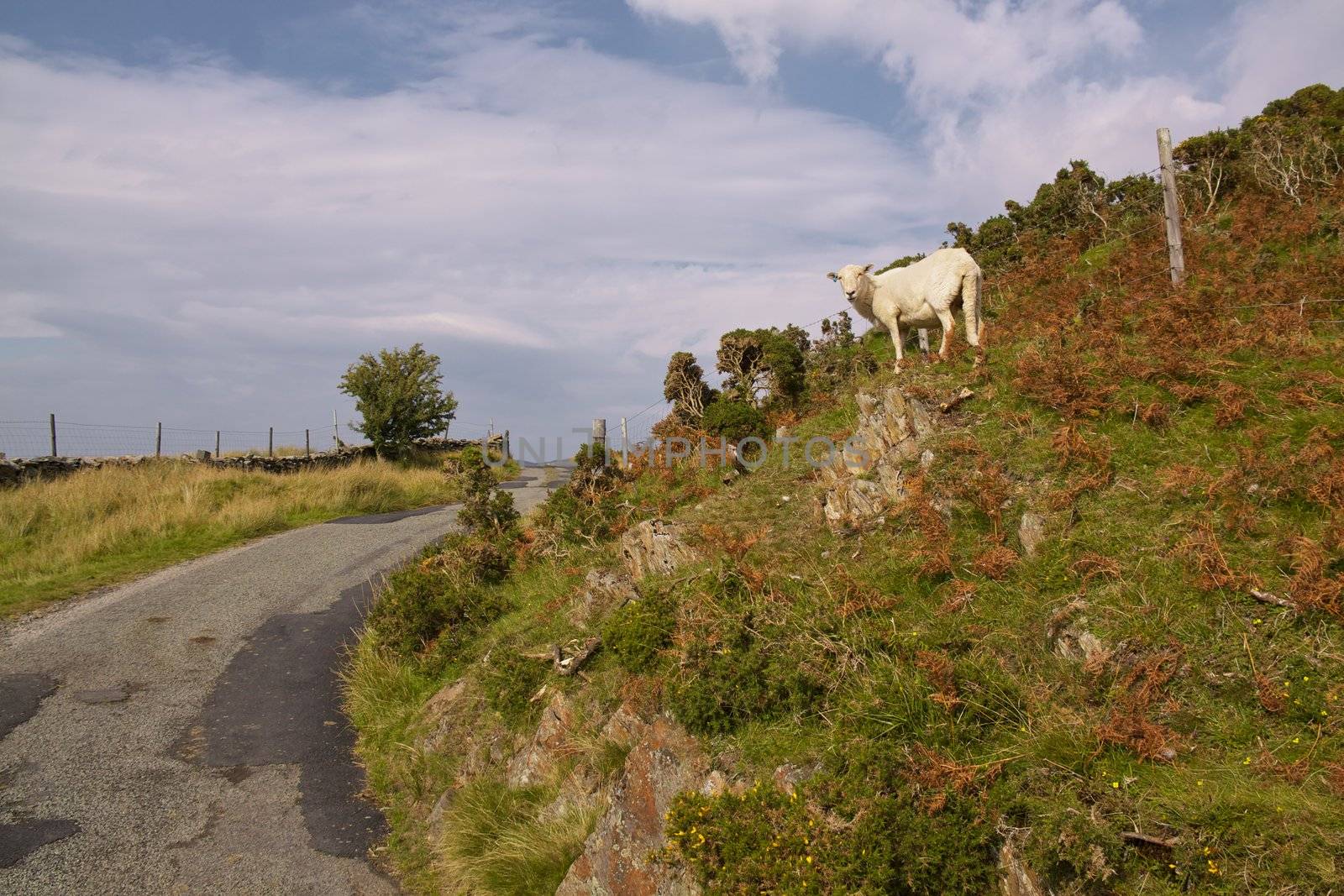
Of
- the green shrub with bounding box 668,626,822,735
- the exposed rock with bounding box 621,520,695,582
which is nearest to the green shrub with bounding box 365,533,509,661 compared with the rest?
the exposed rock with bounding box 621,520,695,582

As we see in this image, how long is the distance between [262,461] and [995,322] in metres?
→ 27.3

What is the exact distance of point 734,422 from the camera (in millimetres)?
15633

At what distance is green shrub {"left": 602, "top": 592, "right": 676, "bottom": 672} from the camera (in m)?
8.36

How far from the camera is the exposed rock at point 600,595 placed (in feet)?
35.0

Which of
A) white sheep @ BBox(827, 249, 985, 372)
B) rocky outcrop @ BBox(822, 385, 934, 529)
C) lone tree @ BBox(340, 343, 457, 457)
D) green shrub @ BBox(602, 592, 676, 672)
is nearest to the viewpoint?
green shrub @ BBox(602, 592, 676, 672)

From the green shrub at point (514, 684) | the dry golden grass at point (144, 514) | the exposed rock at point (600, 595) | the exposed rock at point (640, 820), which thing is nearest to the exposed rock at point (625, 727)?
the exposed rock at point (640, 820)

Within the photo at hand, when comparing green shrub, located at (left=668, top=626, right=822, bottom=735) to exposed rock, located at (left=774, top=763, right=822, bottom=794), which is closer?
exposed rock, located at (left=774, top=763, right=822, bottom=794)

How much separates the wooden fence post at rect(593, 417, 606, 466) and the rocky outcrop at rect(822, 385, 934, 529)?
5621 mm

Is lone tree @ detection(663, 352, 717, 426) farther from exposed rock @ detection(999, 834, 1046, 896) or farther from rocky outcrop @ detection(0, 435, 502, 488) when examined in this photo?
rocky outcrop @ detection(0, 435, 502, 488)

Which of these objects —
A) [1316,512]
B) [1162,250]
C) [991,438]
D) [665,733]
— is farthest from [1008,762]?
[1162,250]

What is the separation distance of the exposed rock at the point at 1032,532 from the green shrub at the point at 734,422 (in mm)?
A: 7618

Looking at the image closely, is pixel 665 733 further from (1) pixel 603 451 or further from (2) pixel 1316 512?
(1) pixel 603 451

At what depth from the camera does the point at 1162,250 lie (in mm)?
15430

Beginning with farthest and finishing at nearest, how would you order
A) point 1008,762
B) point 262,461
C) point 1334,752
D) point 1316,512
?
point 262,461 → point 1316,512 → point 1008,762 → point 1334,752
